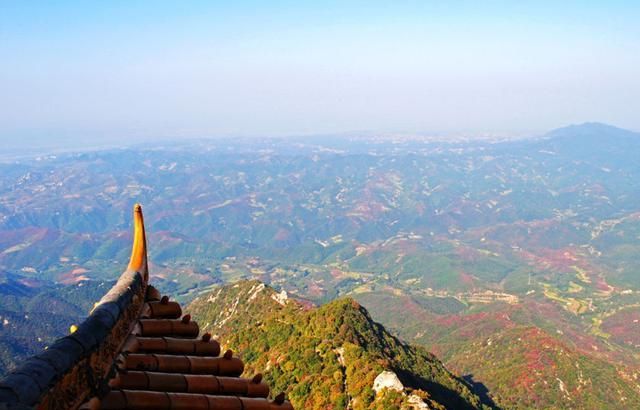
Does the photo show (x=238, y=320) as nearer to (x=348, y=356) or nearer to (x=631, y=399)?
(x=348, y=356)

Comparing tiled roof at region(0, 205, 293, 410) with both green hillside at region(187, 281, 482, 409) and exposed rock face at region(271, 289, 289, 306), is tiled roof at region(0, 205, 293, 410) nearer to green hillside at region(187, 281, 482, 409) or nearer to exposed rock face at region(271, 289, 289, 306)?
green hillside at region(187, 281, 482, 409)

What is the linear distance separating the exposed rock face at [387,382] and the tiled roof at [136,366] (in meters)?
31.2

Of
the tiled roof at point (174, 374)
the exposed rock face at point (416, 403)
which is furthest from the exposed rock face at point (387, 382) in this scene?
the tiled roof at point (174, 374)

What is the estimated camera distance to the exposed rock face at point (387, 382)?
129 ft

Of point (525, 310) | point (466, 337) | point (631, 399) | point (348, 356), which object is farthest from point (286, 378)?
point (525, 310)

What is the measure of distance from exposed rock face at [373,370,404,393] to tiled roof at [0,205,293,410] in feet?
102

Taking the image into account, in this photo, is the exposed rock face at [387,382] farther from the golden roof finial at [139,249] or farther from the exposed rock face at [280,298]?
the exposed rock face at [280,298]

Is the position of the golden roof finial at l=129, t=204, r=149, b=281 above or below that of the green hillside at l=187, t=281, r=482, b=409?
above

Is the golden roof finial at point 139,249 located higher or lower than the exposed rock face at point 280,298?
higher

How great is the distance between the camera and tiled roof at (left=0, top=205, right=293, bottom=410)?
21.7ft

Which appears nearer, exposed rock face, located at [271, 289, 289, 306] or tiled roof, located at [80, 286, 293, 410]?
tiled roof, located at [80, 286, 293, 410]

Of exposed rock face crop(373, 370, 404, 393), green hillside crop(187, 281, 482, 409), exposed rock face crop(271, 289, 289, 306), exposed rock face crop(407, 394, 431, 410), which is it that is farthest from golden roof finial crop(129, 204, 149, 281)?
exposed rock face crop(271, 289, 289, 306)

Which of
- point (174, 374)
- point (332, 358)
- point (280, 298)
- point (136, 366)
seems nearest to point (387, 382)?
point (332, 358)

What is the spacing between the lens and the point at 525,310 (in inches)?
7180
